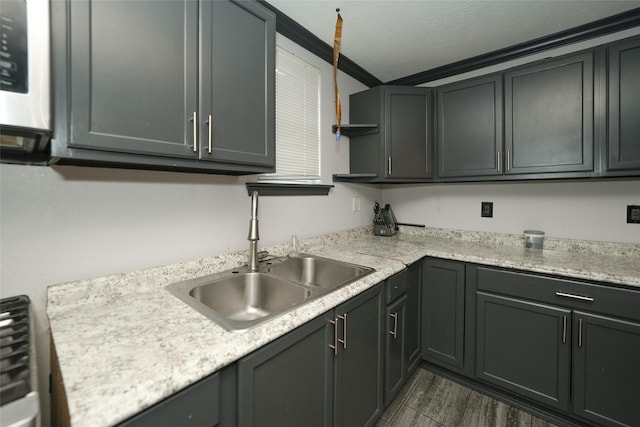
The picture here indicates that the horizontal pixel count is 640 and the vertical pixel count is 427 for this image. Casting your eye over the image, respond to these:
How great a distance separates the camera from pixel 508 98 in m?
1.88

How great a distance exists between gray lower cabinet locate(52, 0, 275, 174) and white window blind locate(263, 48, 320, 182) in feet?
1.63

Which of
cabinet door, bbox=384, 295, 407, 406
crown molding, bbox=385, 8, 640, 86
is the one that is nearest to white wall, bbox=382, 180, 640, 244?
crown molding, bbox=385, 8, 640, 86

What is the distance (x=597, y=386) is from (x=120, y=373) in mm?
2158

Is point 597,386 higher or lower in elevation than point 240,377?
lower

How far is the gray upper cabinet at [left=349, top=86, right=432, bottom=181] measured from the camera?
218cm

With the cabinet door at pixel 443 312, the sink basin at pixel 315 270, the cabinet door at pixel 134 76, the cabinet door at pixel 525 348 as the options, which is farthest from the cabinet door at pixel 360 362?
the cabinet door at pixel 134 76

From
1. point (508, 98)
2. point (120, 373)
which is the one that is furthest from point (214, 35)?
point (508, 98)

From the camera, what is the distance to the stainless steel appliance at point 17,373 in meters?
0.43

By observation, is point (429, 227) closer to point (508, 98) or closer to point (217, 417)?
point (508, 98)

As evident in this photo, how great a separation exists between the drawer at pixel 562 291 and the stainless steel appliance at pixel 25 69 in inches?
84.5

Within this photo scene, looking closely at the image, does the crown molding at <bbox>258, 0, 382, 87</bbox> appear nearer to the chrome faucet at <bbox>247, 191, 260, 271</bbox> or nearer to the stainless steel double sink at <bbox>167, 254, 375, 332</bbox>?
the chrome faucet at <bbox>247, 191, 260, 271</bbox>

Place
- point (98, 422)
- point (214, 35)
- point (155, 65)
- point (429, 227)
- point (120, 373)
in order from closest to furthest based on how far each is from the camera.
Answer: point (98, 422), point (120, 373), point (155, 65), point (214, 35), point (429, 227)

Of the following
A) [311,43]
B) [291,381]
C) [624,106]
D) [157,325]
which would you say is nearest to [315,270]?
[291,381]

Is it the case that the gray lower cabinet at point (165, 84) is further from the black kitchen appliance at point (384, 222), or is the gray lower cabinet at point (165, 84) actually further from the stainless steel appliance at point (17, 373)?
the black kitchen appliance at point (384, 222)
